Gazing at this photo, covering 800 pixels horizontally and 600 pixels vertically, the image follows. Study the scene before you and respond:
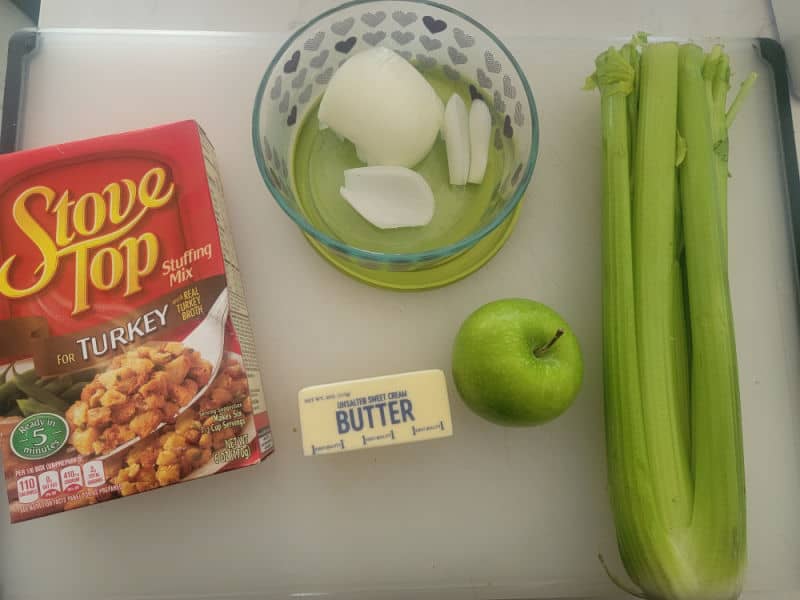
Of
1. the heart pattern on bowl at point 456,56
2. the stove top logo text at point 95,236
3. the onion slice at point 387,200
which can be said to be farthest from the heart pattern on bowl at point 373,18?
the stove top logo text at point 95,236

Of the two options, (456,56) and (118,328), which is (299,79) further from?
(118,328)

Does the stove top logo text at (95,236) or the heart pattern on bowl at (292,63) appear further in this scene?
the heart pattern on bowl at (292,63)

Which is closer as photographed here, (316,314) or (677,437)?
(677,437)

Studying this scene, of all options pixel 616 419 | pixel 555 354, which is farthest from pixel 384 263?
pixel 616 419

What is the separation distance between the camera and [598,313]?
792mm

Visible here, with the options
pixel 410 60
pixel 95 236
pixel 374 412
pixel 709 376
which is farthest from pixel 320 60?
pixel 709 376

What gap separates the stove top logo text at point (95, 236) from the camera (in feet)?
2.18

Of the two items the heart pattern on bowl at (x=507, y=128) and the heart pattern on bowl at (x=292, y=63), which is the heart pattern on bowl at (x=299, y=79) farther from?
the heart pattern on bowl at (x=507, y=128)

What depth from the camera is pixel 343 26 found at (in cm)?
79

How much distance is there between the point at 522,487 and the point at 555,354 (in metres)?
0.22

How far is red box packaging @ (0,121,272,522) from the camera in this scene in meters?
0.63

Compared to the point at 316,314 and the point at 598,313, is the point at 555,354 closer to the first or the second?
the point at 598,313

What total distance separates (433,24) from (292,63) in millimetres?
202

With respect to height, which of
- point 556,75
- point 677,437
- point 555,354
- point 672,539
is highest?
point 556,75
